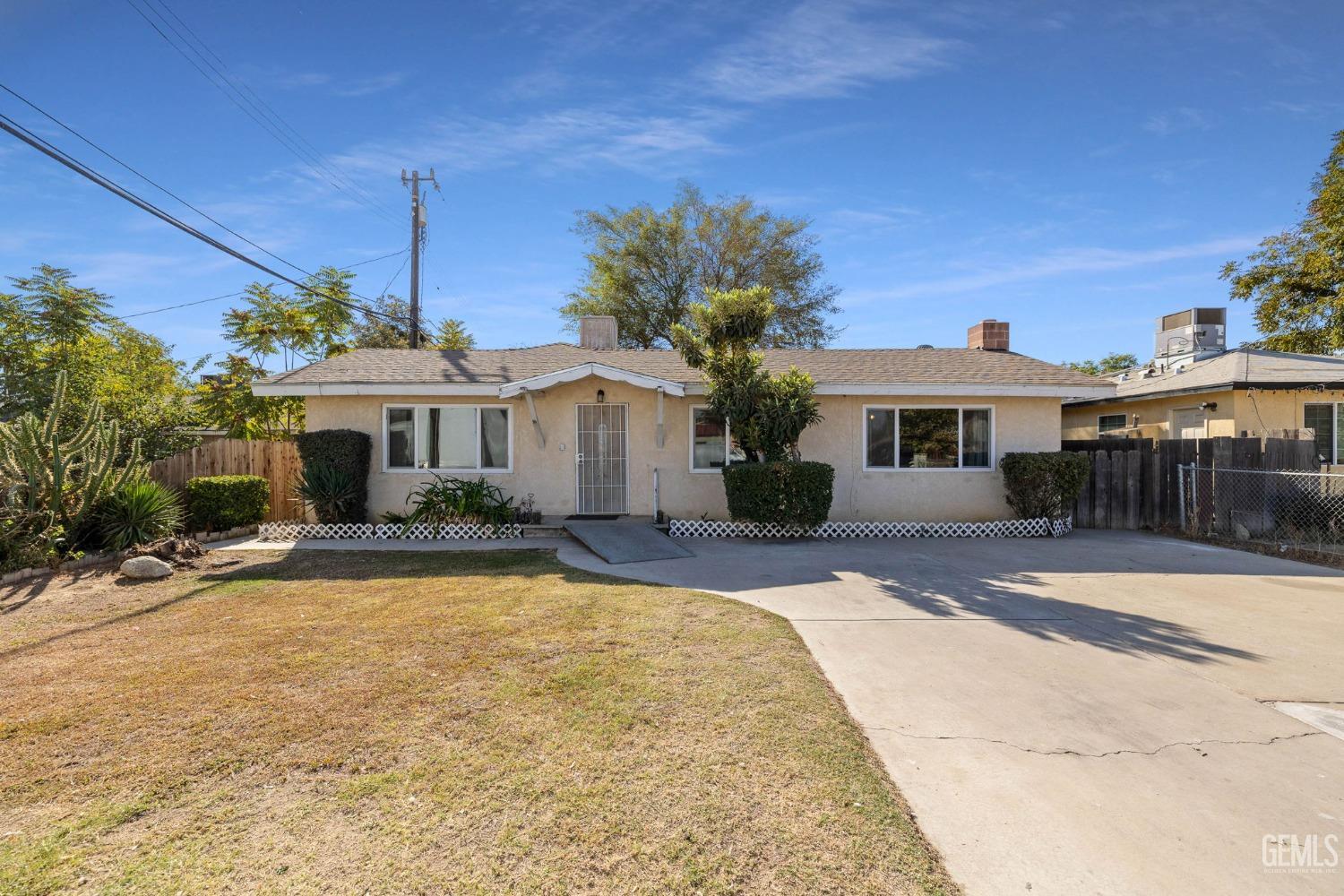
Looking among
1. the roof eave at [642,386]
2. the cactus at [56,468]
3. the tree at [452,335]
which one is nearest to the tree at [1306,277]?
the roof eave at [642,386]

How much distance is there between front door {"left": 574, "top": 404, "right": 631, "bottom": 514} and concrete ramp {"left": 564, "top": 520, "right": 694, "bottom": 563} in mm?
921

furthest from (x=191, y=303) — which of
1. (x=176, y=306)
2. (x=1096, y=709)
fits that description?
(x=1096, y=709)

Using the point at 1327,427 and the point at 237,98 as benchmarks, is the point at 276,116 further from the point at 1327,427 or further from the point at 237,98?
the point at 1327,427

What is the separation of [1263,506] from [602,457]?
1174cm

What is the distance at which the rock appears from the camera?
7551 mm

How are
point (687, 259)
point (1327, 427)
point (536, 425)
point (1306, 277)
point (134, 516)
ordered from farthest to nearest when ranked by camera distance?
point (687, 259)
point (1306, 277)
point (1327, 427)
point (536, 425)
point (134, 516)

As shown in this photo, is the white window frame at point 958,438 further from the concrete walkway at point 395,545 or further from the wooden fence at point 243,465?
the wooden fence at point 243,465

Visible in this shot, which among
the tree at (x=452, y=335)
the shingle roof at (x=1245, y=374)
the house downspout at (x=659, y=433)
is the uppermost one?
the tree at (x=452, y=335)

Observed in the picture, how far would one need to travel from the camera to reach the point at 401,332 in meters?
27.0

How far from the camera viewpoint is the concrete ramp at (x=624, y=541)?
8906 mm

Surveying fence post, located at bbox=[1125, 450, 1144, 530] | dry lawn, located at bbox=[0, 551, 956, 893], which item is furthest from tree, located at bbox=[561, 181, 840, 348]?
dry lawn, located at bbox=[0, 551, 956, 893]

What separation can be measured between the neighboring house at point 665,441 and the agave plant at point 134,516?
9.96 ft

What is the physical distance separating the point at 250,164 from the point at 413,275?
217 inches

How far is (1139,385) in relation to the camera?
51.1 ft
